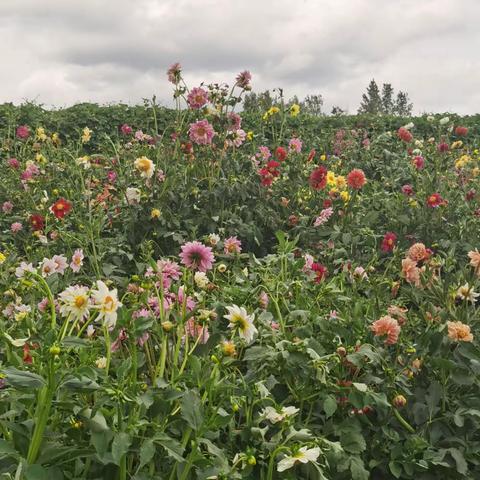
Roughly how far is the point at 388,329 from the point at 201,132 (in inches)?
89.8

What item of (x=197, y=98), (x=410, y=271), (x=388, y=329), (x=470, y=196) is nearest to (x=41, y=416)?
(x=388, y=329)

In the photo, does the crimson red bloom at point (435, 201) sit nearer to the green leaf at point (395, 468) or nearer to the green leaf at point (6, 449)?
the green leaf at point (395, 468)

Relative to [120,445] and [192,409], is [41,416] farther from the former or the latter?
[192,409]

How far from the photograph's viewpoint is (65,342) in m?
1.50

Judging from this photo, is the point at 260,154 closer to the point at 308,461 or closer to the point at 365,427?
the point at 365,427

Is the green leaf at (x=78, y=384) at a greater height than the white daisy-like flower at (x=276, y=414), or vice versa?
the green leaf at (x=78, y=384)

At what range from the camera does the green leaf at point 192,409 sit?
1478 millimetres

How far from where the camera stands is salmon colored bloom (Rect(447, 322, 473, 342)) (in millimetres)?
2047

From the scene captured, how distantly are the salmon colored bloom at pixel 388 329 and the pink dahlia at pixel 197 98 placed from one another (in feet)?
8.49

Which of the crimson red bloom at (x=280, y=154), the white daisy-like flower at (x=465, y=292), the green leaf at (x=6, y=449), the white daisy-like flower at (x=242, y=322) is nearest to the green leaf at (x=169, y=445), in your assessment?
the green leaf at (x=6, y=449)

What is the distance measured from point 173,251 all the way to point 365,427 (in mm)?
1795

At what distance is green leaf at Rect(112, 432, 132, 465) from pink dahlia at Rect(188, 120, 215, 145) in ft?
A: 9.25

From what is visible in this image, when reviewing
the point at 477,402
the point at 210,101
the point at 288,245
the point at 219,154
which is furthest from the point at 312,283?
the point at 210,101

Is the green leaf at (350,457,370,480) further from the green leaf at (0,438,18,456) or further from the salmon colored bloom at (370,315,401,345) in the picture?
the green leaf at (0,438,18,456)
